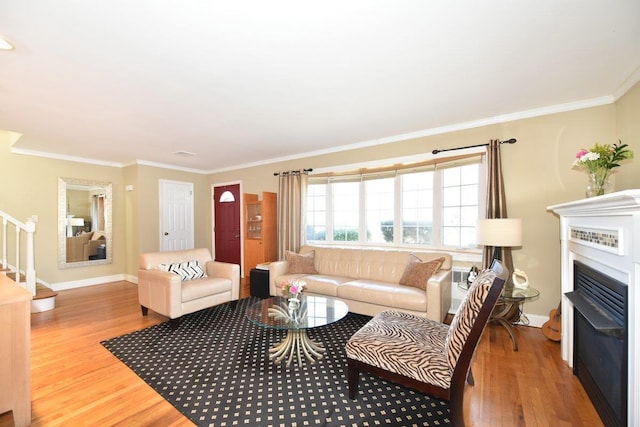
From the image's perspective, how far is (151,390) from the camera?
212 cm

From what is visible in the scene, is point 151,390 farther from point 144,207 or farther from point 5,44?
point 144,207

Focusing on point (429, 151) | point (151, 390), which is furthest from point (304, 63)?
point (151, 390)

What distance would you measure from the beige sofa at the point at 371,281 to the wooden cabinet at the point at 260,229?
0.83 metres

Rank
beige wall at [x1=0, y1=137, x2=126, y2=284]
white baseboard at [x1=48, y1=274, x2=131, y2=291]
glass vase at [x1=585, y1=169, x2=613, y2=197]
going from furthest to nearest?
white baseboard at [x1=48, y1=274, x2=131, y2=291], beige wall at [x1=0, y1=137, x2=126, y2=284], glass vase at [x1=585, y1=169, x2=613, y2=197]

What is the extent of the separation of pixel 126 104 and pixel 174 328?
2.49m

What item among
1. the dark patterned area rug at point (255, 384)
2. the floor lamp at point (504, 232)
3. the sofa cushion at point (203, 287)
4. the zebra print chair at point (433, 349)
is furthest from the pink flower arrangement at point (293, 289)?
the floor lamp at point (504, 232)

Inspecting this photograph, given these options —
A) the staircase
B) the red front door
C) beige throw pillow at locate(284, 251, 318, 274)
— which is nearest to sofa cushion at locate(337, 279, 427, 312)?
beige throw pillow at locate(284, 251, 318, 274)

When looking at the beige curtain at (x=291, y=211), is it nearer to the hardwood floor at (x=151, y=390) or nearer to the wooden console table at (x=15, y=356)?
the hardwood floor at (x=151, y=390)

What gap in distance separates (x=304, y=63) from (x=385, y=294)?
247 centimetres

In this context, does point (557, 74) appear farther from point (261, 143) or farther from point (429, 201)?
point (261, 143)

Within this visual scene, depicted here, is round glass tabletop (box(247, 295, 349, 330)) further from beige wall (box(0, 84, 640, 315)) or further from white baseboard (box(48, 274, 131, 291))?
white baseboard (box(48, 274, 131, 291))

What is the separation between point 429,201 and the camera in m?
3.96

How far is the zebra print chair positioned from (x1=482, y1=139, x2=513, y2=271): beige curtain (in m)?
1.56

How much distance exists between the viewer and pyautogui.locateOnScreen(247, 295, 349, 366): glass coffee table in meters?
2.42
